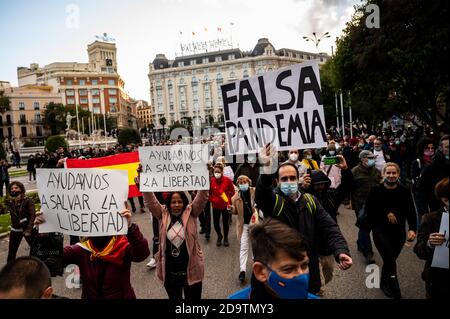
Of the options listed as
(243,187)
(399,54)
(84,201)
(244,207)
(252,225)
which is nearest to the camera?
(84,201)

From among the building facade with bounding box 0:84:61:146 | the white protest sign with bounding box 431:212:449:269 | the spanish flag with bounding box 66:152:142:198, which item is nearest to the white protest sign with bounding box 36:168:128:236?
the white protest sign with bounding box 431:212:449:269

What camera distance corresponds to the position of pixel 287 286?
6.32ft

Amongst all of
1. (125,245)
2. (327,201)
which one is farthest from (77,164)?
(327,201)

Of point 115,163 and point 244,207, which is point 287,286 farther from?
point 115,163

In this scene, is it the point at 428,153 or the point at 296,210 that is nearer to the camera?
the point at 296,210

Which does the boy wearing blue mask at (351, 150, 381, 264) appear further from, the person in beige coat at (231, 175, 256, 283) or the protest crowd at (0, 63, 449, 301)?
the person in beige coat at (231, 175, 256, 283)

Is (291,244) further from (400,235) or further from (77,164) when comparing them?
(77,164)

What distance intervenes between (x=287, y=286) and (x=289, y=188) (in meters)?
1.51

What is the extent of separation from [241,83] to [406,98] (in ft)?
64.7

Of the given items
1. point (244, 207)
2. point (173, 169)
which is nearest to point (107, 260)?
point (173, 169)

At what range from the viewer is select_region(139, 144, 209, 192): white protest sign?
159 inches

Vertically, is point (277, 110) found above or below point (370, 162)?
above

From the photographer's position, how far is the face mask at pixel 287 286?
1923mm

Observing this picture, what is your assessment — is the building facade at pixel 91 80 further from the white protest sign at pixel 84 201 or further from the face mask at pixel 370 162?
the white protest sign at pixel 84 201
